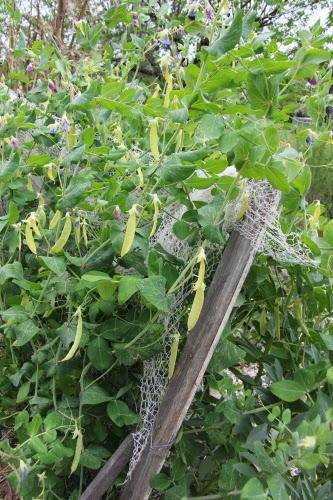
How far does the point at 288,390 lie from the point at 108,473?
370mm

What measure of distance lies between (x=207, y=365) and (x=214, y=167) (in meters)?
0.34

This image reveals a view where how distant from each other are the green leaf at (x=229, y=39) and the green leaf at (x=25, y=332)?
22.7 inches

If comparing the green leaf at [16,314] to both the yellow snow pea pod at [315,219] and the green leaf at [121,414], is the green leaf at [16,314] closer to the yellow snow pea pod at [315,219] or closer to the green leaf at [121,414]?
the green leaf at [121,414]

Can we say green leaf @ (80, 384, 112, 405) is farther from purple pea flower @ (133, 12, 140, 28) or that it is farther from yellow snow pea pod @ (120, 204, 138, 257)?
purple pea flower @ (133, 12, 140, 28)

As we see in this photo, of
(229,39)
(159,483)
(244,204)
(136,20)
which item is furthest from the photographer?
(136,20)

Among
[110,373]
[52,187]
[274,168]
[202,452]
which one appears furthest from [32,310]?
[274,168]

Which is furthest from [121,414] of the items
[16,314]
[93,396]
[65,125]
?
[65,125]

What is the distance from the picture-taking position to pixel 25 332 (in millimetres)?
969

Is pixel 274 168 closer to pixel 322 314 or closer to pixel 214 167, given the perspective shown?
pixel 214 167

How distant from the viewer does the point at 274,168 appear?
736 mm

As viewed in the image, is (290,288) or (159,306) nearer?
(159,306)

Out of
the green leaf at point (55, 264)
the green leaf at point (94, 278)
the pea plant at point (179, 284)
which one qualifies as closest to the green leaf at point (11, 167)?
the pea plant at point (179, 284)

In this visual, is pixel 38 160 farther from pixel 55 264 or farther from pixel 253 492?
pixel 253 492

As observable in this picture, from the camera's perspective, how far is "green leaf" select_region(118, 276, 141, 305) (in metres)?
0.77
